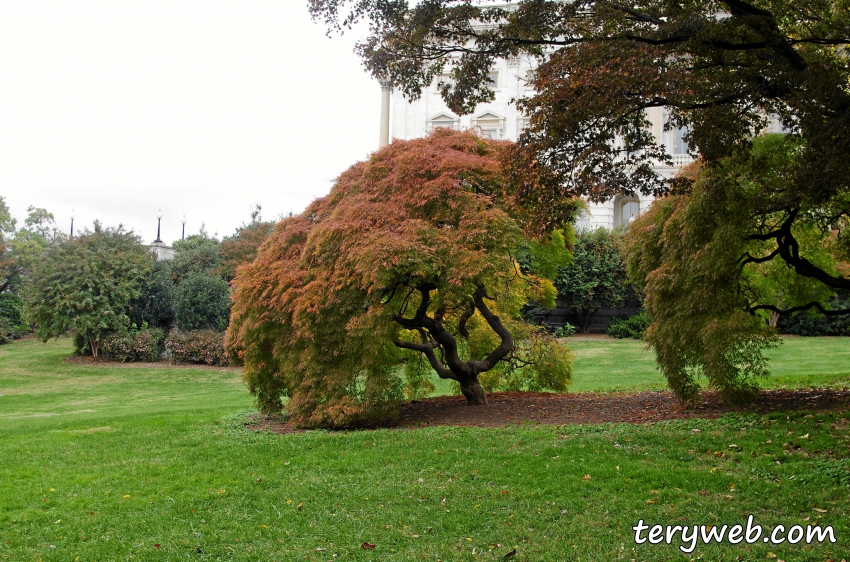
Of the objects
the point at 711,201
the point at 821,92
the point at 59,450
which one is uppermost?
the point at 821,92

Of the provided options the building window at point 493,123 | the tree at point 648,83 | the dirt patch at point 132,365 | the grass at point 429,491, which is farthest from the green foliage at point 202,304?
the building window at point 493,123

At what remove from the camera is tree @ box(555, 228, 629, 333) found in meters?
31.8

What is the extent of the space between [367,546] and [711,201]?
6599 millimetres

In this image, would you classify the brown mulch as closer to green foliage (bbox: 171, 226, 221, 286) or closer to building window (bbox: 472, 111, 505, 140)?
green foliage (bbox: 171, 226, 221, 286)

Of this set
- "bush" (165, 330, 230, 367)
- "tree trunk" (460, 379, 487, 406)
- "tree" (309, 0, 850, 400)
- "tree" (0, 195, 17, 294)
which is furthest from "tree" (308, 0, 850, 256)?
"tree" (0, 195, 17, 294)

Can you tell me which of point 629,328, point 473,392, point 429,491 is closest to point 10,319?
point 629,328

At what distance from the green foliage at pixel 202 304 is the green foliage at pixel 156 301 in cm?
61

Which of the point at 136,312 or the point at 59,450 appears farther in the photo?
the point at 136,312

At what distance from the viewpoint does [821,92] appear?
6.85 metres

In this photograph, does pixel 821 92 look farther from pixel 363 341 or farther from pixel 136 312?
pixel 136 312

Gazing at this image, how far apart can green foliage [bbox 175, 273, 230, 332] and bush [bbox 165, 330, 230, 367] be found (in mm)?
1457

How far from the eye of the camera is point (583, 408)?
1156 cm

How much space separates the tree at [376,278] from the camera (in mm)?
10047

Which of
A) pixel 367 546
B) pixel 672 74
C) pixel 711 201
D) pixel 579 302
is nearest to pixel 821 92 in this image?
pixel 672 74
